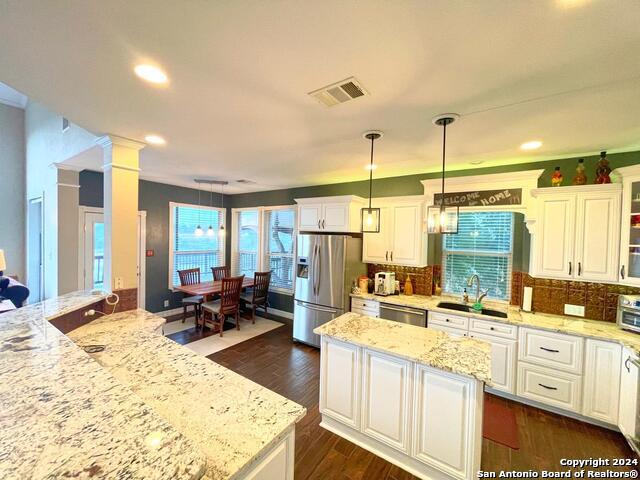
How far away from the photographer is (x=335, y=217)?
4.11 metres

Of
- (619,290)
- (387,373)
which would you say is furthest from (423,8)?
(619,290)

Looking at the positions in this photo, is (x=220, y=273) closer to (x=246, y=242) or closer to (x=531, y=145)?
(x=246, y=242)

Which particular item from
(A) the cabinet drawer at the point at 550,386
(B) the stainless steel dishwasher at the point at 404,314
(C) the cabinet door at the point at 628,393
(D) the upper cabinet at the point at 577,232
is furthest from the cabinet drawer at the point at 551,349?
(B) the stainless steel dishwasher at the point at 404,314

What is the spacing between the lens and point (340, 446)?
2180 mm

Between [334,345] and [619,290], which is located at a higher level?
[619,290]

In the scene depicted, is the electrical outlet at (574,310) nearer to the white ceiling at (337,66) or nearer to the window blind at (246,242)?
the white ceiling at (337,66)

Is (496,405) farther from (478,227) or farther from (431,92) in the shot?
(431,92)

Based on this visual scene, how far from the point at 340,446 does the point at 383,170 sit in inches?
125

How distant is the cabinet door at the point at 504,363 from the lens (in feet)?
9.11

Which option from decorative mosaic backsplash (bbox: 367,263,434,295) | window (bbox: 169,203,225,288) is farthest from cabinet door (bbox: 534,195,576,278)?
window (bbox: 169,203,225,288)

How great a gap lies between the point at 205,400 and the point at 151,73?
179 cm

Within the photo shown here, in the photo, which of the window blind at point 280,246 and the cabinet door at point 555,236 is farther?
the window blind at point 280,246

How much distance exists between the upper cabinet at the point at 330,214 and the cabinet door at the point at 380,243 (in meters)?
0.27

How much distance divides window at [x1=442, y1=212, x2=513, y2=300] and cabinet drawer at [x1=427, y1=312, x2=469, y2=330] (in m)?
0.74
